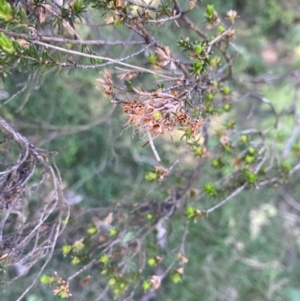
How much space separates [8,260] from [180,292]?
4.58 feet

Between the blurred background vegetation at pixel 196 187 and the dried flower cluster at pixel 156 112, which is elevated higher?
the blurred background vegetation at pixel 196 187

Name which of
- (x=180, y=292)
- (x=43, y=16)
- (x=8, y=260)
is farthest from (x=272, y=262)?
→ (x=43, y=16)

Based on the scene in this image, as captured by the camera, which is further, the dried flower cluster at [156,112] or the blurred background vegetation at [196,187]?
the blurred background vegetation at [196,187]

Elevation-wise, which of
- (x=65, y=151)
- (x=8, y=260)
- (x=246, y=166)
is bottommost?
(x=8, y=260)

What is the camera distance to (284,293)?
240cm

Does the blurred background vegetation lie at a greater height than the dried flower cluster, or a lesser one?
greater

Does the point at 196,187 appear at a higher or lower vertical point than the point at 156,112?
higher

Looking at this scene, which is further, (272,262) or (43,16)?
(272,262)

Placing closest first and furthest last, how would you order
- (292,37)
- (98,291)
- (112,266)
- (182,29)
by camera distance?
(112,266) → (98,291) → (182,29) → (292,37)

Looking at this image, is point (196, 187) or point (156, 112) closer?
point (156, 112)

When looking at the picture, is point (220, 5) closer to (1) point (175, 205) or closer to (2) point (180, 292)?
(1) point (175, 205)

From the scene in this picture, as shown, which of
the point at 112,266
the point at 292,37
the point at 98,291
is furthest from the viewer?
the point at 292,37

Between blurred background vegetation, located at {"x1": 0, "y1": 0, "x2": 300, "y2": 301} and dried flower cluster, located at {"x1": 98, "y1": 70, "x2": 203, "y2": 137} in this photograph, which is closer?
dried flower cluster, located at {"x1": 98, "y1": 70, "x2": 203, "y2": 137}

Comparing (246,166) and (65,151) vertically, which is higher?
(65,151)
